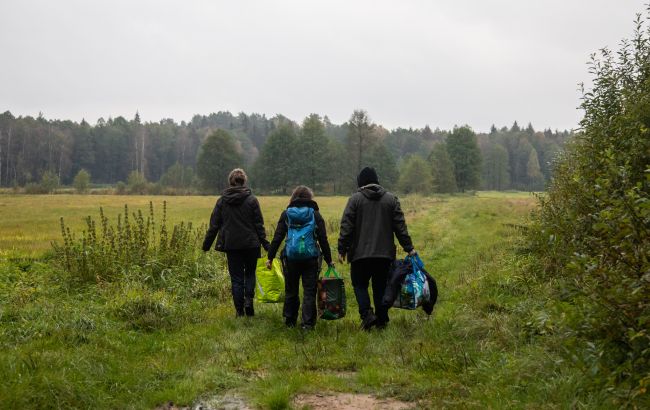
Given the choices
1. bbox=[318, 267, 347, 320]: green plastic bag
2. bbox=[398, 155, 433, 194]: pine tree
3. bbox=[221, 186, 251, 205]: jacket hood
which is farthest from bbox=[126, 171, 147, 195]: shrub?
bbox=[318, 267, 347, 320]: green plastic bag

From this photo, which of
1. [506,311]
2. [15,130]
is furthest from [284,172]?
[506,311]

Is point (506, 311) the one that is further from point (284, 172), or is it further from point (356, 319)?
point (284, 172)

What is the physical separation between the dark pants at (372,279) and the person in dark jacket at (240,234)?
5.30 feet

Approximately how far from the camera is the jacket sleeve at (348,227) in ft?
25.3

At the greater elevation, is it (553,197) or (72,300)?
(553,197)

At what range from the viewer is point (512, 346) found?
19.7 ft

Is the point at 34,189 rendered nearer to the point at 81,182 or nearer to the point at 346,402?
the point at 81,182

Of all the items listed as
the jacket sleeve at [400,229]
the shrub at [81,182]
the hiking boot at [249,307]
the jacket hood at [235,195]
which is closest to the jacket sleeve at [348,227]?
the jacket sleeve at [400,229]

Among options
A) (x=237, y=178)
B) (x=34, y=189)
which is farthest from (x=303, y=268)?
(x=34, y=189)

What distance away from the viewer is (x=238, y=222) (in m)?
8.34

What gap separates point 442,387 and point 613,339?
6.93ft

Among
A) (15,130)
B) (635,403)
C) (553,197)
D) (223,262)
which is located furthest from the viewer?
(15,130)

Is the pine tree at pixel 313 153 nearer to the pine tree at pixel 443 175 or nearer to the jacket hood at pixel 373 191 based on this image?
the pine tree at pixel 443 175

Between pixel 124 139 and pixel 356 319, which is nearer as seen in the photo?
pixel 356 319
